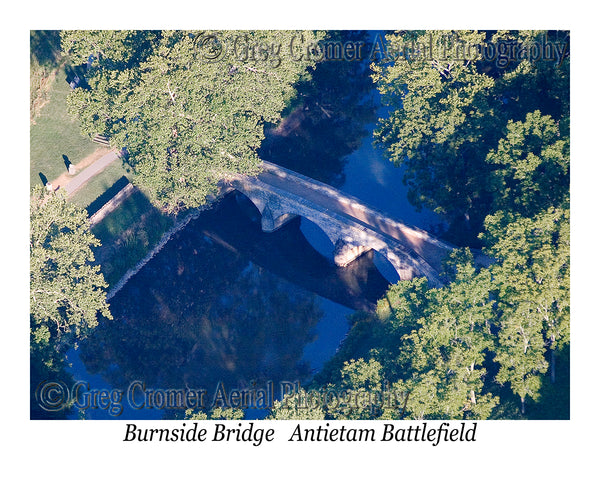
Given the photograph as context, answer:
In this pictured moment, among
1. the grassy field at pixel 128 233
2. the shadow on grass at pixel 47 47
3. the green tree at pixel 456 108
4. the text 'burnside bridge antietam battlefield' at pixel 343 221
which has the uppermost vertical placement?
the shadow on grass at pixel 47 47

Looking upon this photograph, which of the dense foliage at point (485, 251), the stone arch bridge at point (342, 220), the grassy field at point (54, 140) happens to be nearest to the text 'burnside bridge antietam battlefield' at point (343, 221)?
the stone arch bridge at point (342, 220)

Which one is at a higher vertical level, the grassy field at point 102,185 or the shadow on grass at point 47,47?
the shadow on grass at point 47,47

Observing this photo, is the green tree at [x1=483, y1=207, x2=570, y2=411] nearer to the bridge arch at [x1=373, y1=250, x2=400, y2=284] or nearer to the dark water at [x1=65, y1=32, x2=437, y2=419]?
the bridge arch at [x1=373, y1=250, x2=400, y2=284]

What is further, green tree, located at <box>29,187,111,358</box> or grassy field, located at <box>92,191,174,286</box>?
grassy field, located at <box>92,191,174,286</box>

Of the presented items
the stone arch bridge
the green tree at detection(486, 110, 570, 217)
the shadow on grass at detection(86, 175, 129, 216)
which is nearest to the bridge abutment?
the stone arch bridge

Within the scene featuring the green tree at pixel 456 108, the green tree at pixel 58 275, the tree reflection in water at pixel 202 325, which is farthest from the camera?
the tree reflection in water at pixel 202 325

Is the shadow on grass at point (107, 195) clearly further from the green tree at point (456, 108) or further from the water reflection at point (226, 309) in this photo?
the green tree at point (456, 108)

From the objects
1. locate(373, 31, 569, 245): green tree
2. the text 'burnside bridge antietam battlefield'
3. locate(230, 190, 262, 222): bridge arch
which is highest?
locate(373, 31, 569, 245): green tree

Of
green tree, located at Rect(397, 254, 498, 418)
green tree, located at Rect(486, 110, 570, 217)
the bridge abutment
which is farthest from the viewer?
the bridge abutment

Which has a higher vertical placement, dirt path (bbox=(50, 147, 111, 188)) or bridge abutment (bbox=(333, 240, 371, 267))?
dirt path (bbox=(50, 147, 111, 188))
